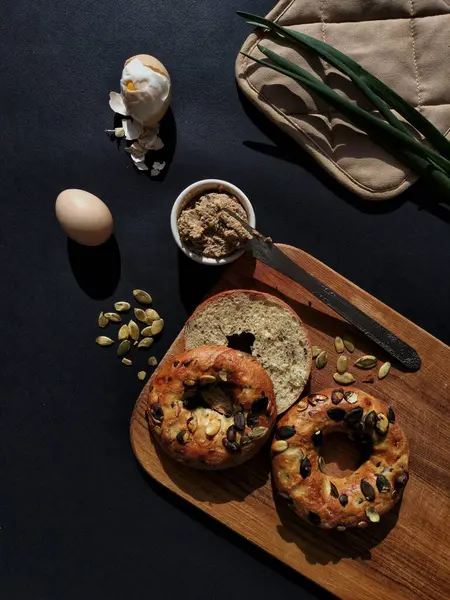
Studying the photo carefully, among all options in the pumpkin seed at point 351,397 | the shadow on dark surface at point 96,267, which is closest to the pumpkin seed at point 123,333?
the shadow on dark surface at point 96,267

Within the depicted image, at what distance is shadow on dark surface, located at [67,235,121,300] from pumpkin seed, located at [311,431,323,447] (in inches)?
27.0

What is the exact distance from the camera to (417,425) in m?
1.66

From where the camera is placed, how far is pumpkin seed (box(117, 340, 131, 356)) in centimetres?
170

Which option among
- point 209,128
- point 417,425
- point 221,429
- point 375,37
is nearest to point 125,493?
point 221,429

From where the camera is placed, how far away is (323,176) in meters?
1.72

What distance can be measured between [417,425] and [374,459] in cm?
18

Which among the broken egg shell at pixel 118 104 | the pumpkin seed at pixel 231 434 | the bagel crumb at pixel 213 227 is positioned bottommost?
the pumpkin seed at pixel 231 434

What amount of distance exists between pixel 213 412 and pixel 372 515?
1.57 feet

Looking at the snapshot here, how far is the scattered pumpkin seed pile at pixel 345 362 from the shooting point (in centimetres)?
165

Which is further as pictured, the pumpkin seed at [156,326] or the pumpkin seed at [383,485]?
the pumpkin seed at [156,326]

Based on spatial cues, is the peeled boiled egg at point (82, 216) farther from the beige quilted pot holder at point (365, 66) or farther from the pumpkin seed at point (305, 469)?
the pumpkin seed at point (305, 469)

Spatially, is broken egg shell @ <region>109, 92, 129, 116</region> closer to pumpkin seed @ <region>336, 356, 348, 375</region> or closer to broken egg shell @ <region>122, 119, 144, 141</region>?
broken egg shell @ <region>122, 119, 144, 141</region>

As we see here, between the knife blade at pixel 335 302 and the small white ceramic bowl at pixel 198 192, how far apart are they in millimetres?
51

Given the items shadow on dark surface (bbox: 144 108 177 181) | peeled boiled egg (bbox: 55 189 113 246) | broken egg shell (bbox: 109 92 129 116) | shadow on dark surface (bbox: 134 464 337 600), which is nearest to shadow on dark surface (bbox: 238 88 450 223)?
shadow on dark surface (bbox: 144 108 177 181)
